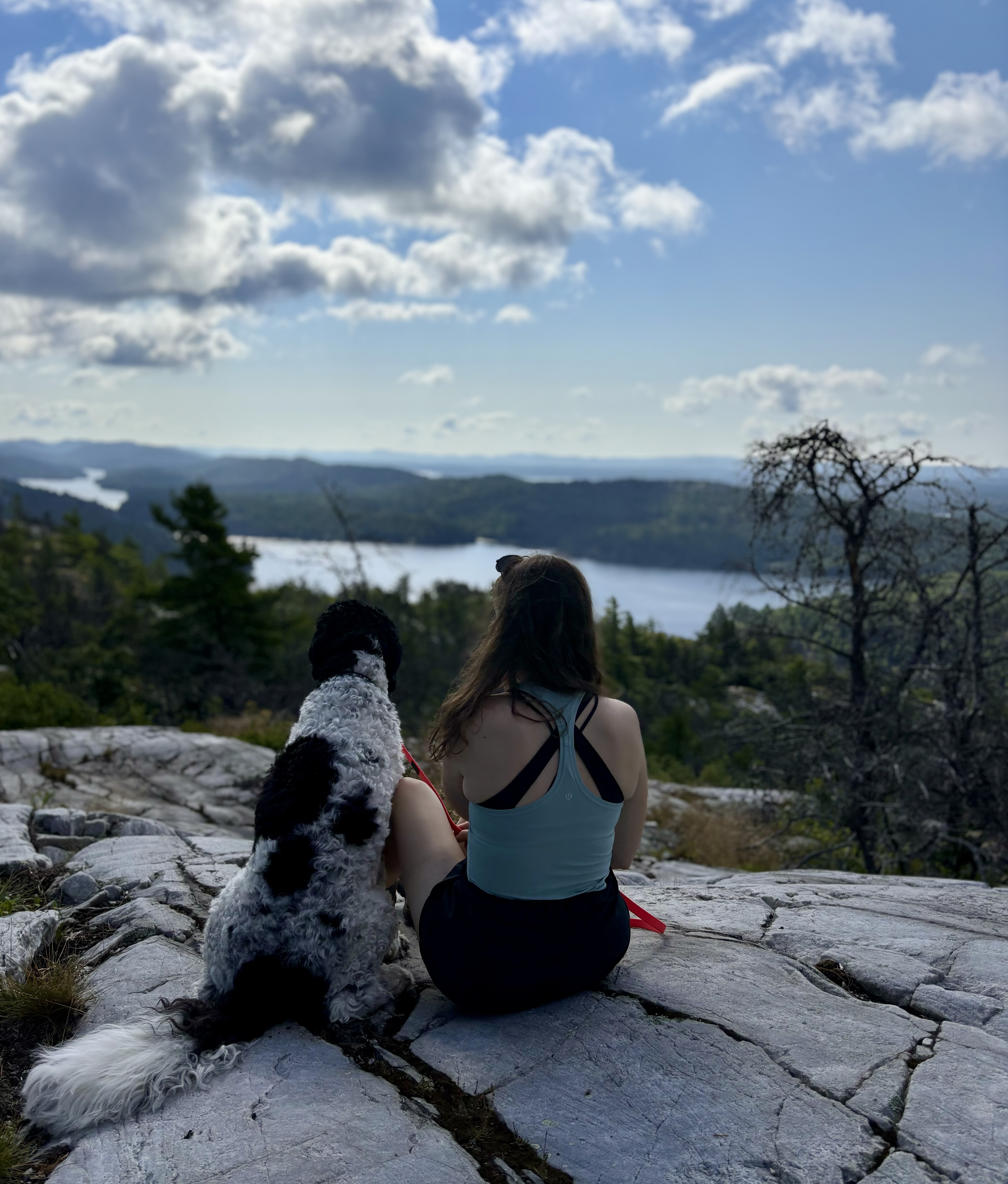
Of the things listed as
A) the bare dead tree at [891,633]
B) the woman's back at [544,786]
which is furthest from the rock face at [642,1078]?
the bare dead tree at [891,633]

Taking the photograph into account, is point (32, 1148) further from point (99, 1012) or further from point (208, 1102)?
point (99, 1012)

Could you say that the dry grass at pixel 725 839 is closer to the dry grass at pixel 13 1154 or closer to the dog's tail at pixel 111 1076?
the dog's tail at pixel 111 1076

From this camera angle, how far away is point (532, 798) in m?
2.56

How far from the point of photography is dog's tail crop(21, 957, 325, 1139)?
2.22 metres

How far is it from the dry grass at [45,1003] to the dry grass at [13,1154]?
0.59 metres

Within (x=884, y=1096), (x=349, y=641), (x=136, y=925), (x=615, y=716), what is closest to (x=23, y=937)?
(x=136, y=925)

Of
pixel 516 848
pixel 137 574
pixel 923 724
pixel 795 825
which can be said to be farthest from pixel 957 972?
pixel 137 574

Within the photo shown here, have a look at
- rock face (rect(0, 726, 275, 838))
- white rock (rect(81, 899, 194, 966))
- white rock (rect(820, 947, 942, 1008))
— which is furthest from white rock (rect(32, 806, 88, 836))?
white rock (rect(820, 947, 942, 1008))

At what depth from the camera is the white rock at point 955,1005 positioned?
2.72 metres

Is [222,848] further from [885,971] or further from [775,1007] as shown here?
[885,971]

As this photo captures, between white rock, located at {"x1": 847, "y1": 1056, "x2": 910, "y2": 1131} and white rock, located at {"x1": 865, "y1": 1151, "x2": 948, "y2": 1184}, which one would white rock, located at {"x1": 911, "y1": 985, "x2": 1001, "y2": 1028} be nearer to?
white rock, located at {"x1": 847, "y1": 1056, "x2": 910, "y2": 1131}

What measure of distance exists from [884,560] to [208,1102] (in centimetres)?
592

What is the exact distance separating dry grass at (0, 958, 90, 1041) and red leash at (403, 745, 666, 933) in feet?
4.78

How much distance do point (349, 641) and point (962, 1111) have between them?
91.1 inches
